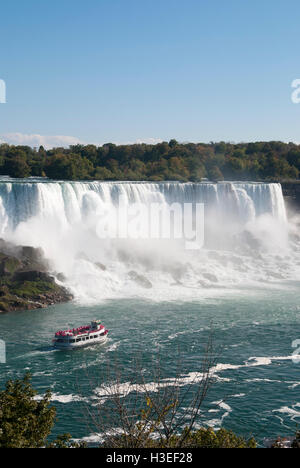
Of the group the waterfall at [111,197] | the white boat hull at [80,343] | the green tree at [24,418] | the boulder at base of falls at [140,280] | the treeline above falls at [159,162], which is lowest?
the white boat hull at [80,343]

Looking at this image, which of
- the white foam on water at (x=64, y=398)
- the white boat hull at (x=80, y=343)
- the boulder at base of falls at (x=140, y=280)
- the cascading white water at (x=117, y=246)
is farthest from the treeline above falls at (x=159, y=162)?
the white foam on water at (x=64, y=398)

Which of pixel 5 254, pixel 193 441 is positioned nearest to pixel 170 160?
pixel 5 254

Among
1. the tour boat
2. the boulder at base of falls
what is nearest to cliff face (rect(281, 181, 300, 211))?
the boulder at base of falls

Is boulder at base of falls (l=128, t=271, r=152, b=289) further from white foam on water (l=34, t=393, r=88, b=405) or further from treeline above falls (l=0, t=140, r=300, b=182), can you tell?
treeline above falls (l=0, t=140, r=300, b=182)

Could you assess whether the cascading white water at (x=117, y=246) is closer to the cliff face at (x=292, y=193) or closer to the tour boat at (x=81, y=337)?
the tour boat at (x=81, y=337)

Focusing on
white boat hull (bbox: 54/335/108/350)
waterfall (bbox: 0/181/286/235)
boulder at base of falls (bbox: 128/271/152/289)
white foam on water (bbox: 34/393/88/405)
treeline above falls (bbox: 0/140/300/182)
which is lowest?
white foam on water (bbox: 34/393/88/405)
